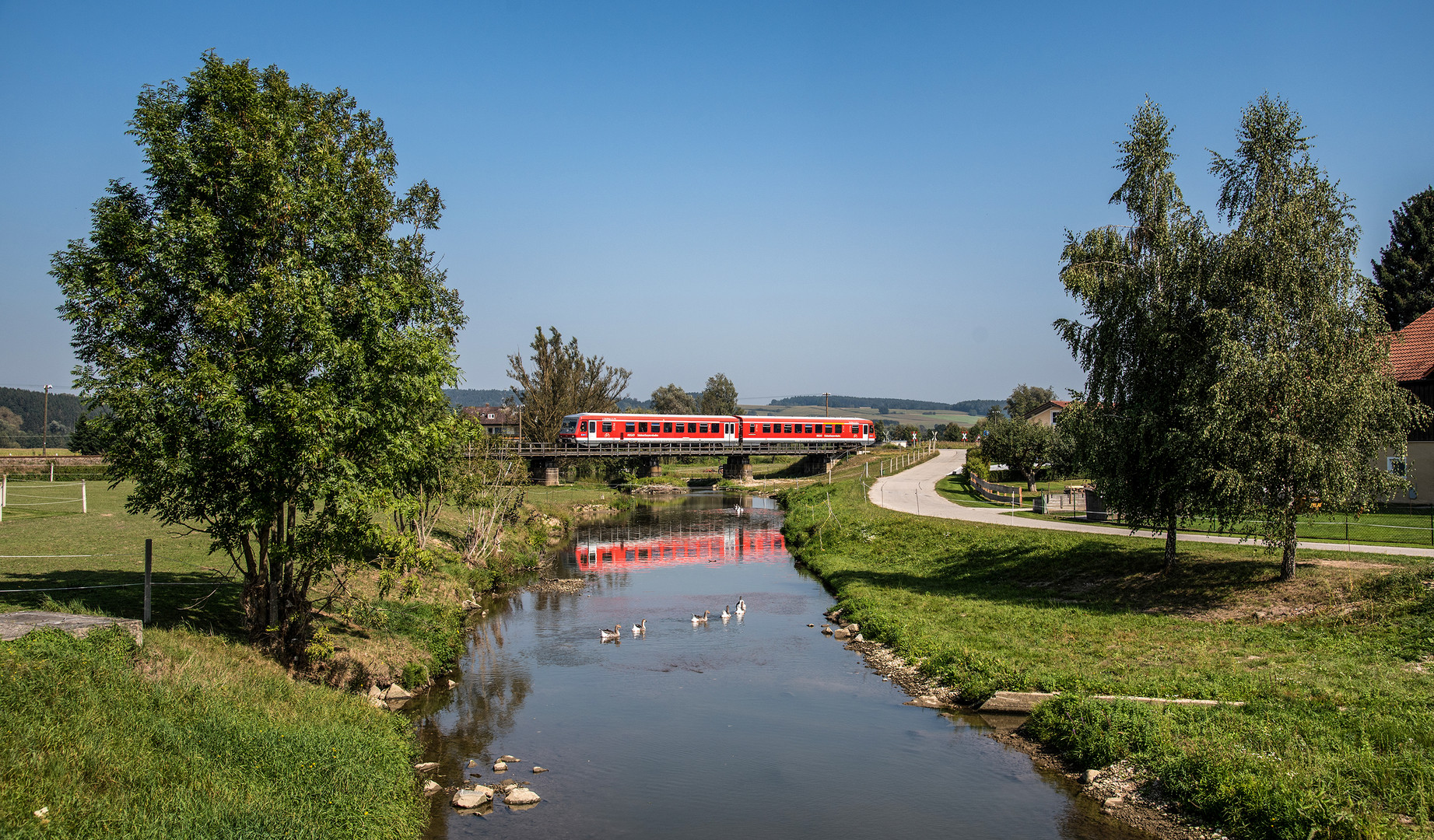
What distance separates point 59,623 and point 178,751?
3411 mm

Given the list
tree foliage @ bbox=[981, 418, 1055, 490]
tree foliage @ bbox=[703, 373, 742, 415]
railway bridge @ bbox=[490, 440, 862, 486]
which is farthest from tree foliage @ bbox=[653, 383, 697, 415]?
tree foliage @ bbox=[981, 418, 1055, 490]

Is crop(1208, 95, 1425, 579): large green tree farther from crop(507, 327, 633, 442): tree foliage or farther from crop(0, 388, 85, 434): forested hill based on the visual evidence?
crop(0, 388, 85, 434): forested hill

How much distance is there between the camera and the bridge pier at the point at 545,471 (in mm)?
64375

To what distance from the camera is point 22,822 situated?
715cm

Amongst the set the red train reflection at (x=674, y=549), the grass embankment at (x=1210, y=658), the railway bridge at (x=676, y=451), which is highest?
the railway bridge at (x=676, y=451)

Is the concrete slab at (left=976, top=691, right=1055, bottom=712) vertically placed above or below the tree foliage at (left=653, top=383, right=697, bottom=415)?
below

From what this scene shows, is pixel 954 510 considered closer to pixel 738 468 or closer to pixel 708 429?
pixel 708 429

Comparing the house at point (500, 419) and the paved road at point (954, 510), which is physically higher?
the house at point (500, 419)

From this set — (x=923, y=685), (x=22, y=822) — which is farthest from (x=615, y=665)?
(x=22, y=822)

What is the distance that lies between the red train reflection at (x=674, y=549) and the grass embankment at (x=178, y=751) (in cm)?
2085

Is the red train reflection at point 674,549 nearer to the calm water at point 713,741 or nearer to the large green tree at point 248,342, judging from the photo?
the calm water at point 713,741

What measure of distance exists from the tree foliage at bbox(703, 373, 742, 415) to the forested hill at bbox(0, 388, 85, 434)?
A: 322 feet

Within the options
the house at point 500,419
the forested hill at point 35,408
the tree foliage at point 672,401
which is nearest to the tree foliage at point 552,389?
the house at point 500,419

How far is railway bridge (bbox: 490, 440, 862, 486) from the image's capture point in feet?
211
